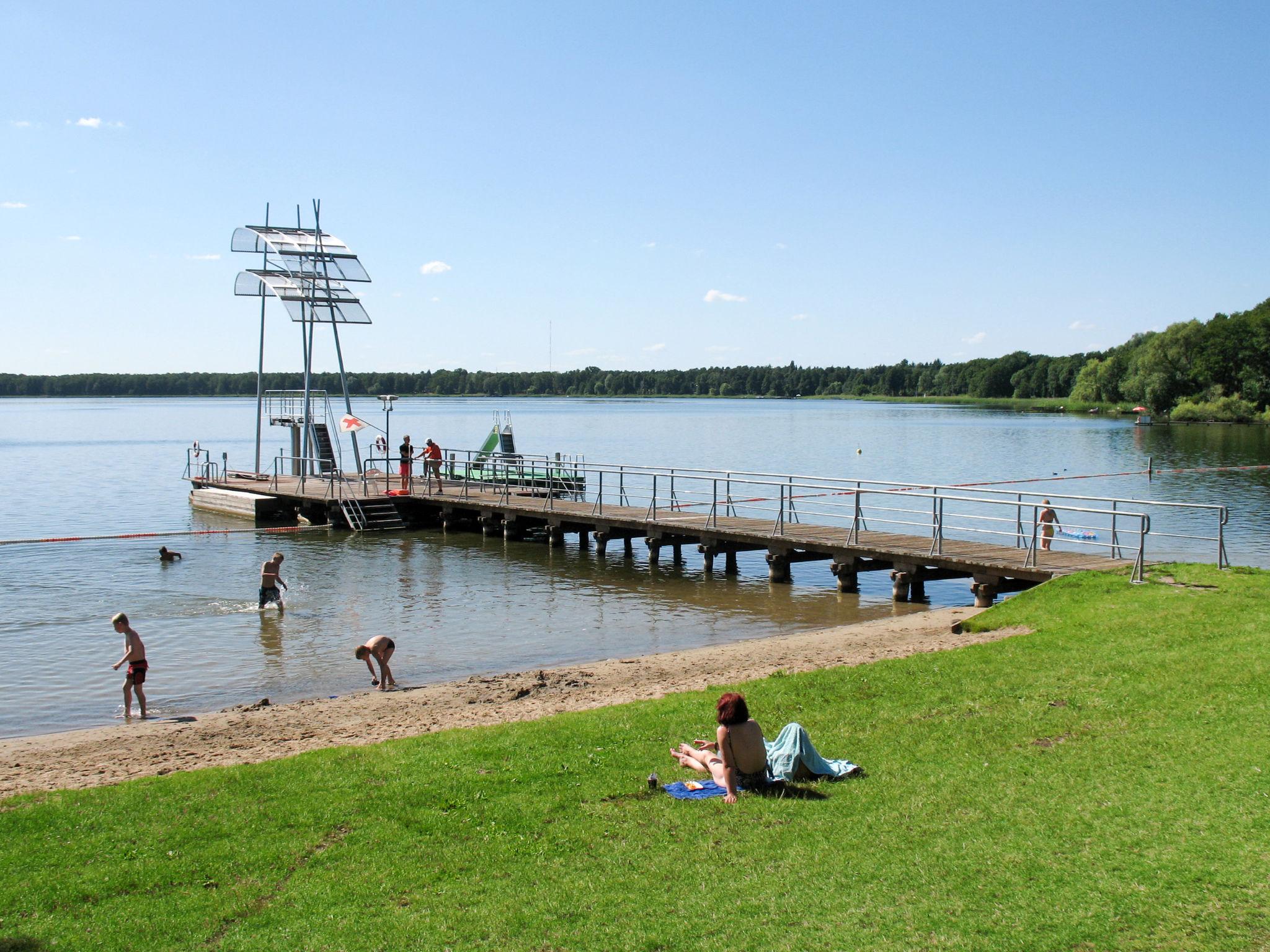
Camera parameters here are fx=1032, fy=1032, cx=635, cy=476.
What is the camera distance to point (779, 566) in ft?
79.6

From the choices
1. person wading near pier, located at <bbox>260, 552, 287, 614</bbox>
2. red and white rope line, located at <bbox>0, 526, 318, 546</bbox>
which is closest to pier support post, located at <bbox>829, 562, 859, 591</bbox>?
person wading near pier, located at <bbox>260, 552, 287, 614</bbox>

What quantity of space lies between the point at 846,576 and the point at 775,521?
284 centimetres

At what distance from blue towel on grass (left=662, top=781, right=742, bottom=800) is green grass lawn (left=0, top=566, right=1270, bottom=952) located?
4.8 inches

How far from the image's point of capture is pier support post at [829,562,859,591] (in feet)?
73.9

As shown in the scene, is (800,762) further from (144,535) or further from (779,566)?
(144,535)

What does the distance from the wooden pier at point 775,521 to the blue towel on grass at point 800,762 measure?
950 centimetres

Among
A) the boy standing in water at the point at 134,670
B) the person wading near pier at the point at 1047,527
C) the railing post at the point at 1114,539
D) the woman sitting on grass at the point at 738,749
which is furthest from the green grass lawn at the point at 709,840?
the person wading near pier at the point at 1047,527

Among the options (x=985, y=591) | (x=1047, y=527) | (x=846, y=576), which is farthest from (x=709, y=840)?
(x=846, y=576)

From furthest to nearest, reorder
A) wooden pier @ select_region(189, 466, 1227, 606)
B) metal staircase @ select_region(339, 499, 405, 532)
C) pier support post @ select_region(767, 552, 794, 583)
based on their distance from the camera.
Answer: metal staircase @ select_region(339, 499, 405, 532)
pier support post @ select_region(767, 552, 794, 583)
wooden pier @ select_region(189, 466, 1227, 606)

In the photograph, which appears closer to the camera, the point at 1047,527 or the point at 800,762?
the point at 800,762

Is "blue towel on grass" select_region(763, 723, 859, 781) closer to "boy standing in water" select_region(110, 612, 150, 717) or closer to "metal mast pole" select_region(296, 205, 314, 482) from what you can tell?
"boy standing in water" select_region(110, 612, 150, 717)

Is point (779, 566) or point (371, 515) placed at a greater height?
point (371, 515)

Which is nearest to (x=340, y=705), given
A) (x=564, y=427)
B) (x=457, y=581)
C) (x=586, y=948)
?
(x=586, y=948)

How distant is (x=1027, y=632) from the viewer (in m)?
14.3
